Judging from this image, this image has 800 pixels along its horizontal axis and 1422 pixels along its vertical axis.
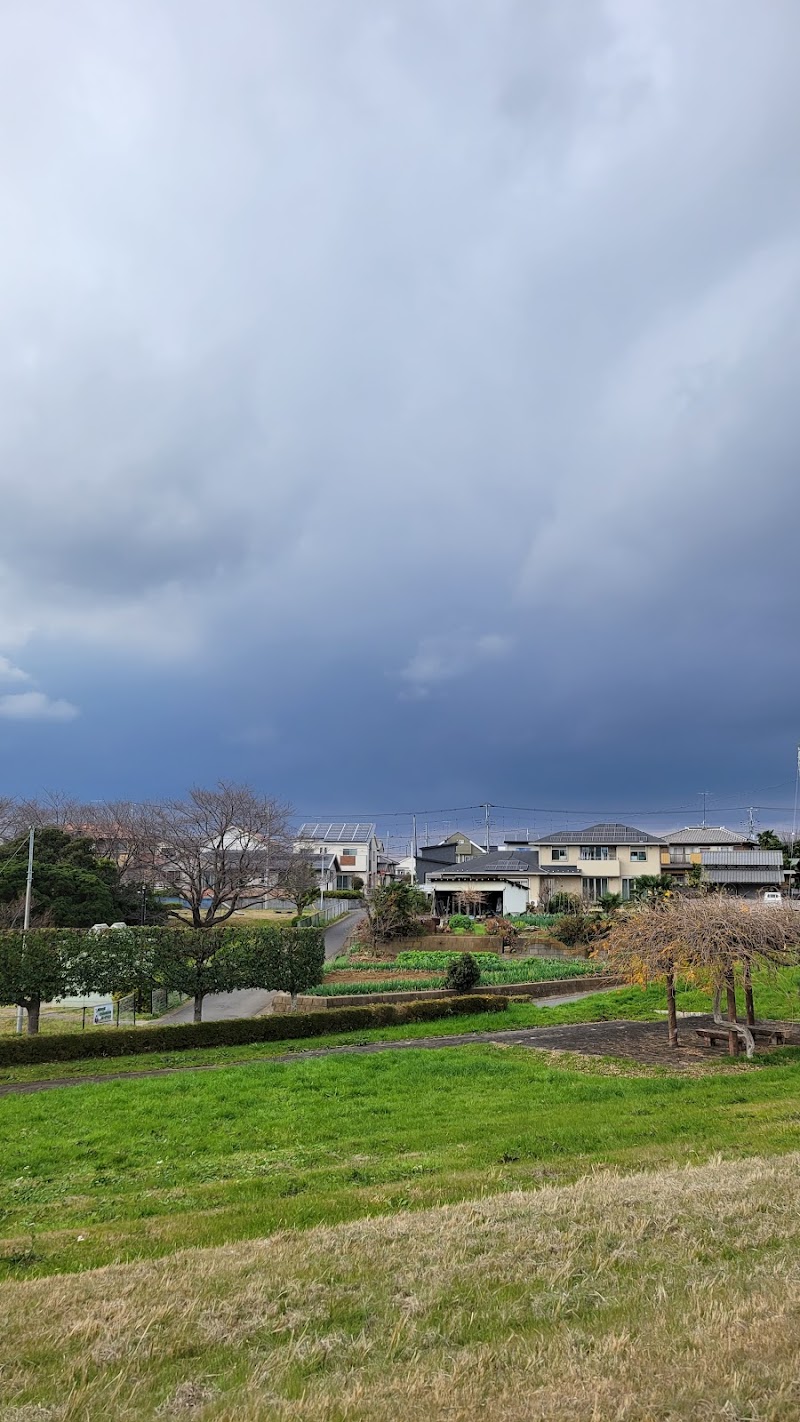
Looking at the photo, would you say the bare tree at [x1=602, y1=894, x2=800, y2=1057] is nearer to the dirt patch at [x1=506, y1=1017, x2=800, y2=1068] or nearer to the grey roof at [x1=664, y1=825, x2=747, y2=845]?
the dirt patch at [x1=506, y1=1017, x2=800, y2=1068]

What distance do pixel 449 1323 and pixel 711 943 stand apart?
11.7 meters

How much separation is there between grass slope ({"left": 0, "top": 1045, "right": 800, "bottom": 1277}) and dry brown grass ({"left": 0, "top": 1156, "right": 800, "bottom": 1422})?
1.33m

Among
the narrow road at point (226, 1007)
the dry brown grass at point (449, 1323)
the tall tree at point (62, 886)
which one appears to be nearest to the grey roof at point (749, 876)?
the narrow road at point (226, 1007)

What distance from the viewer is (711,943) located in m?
14.3

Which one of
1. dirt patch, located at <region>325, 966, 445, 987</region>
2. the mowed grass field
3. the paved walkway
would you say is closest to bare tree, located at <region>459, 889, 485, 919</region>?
dirt patch, located at <region>325, 966, 445, 987</region>

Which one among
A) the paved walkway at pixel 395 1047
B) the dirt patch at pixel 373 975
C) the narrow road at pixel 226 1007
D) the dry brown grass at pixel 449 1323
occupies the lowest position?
the narrow road at pixel 226 1007

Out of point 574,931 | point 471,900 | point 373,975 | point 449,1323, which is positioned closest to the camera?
point 449,1323

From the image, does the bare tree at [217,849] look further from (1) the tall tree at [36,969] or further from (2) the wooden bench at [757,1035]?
(2) the wooden bench at [757,1035]

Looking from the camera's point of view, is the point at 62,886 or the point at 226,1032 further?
the point at 62,886

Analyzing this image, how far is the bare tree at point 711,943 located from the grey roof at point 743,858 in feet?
158

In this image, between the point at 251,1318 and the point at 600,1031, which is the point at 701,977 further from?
the point at 251,1318

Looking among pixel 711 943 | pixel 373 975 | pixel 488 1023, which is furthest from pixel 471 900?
pixel 711 943

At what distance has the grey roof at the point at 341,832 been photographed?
89.8 m

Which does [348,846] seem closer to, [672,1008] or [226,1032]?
[226,1032]
